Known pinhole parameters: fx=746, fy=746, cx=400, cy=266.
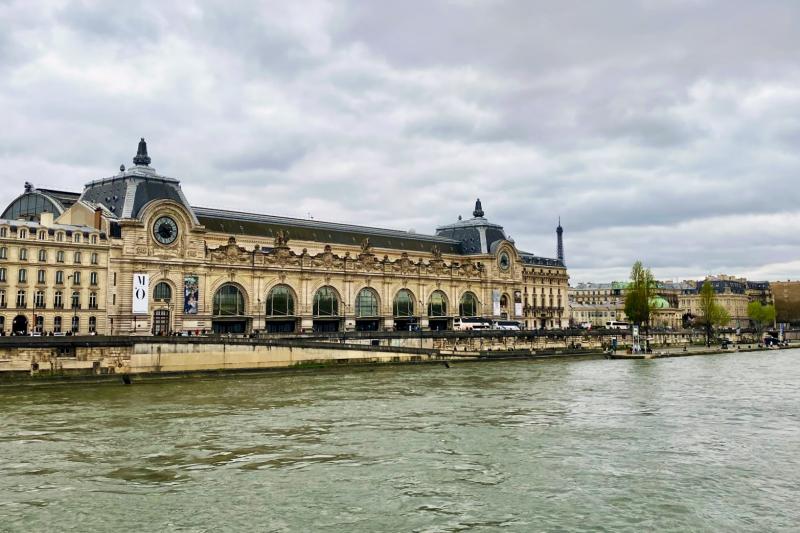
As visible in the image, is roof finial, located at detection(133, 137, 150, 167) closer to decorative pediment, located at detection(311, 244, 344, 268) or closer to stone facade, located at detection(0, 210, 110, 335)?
stone facade, located at detection(0, 210, 110, 335)

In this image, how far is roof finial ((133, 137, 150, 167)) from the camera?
84.2 metres

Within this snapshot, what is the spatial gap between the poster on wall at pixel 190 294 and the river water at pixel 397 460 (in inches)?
1106

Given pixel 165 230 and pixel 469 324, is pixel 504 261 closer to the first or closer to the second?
pixel 469 324

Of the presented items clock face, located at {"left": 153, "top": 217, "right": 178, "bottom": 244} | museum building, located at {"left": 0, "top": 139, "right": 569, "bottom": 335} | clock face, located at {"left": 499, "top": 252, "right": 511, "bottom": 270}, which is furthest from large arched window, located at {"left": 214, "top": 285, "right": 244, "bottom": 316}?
clock face, located at {"left": 499, "top": 252, "right": 511, "bottom": 270}

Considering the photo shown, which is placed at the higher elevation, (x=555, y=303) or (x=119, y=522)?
(x=555, y=303)

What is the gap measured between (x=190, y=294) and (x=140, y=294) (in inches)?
222

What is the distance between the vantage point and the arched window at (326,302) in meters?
93.1

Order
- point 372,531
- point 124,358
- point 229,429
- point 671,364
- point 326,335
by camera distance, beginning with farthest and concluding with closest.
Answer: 1. point 671,364
2. point 326,335
3. point 124,358
4. point 229,429
5. point 372,531

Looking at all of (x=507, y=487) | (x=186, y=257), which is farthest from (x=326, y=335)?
(x=507, y=487)

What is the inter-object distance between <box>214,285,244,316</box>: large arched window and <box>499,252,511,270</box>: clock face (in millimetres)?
50599

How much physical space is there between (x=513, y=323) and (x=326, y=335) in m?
42.9

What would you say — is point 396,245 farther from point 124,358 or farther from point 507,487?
point 507,487

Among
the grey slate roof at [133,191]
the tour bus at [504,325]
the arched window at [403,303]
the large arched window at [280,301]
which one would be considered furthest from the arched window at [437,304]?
the grey slate roof at [133,191]

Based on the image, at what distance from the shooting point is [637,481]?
1027 inches
